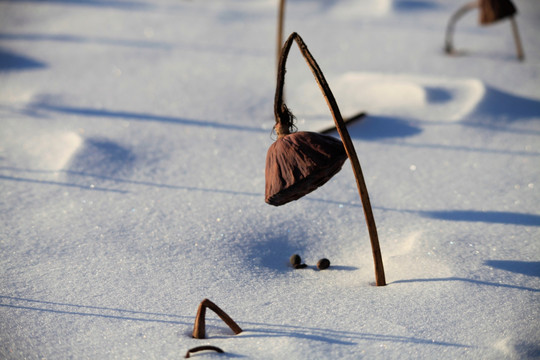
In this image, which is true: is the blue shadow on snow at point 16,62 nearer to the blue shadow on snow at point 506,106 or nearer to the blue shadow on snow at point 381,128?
the blue shadow on snow at point 381,128

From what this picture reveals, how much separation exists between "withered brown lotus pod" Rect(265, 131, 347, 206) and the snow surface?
0.42m

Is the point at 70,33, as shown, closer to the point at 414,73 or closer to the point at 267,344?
the point at 414,73

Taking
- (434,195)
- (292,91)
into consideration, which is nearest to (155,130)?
(292,91)

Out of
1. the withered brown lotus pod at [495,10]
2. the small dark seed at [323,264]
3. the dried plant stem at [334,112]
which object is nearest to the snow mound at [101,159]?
the small dark seed at [323,264]

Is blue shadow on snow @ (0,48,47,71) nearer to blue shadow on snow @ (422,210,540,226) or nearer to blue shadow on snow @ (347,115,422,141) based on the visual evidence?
blue shadow on snow @ (347,115,422,141)

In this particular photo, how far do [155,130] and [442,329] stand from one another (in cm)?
164

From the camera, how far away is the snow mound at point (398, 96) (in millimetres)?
2709

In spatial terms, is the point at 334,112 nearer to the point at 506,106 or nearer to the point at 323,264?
the point at 323,264

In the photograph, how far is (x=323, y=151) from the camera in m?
1.24

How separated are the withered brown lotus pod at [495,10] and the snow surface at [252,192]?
12.4 inches

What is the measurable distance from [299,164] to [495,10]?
2258 millimetres

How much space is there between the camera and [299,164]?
122cm

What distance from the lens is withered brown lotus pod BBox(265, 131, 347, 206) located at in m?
1.21

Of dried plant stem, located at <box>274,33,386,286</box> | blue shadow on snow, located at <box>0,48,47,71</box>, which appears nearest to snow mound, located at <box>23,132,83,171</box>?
blue shadow on snow, located at <box>0,48,47,71</box>
